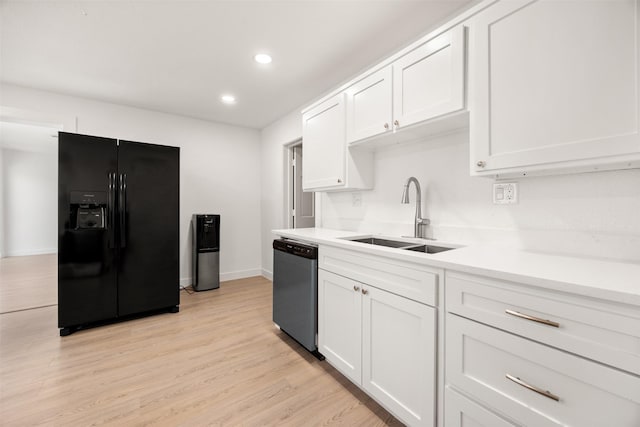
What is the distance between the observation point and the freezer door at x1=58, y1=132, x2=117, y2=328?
2.46 m

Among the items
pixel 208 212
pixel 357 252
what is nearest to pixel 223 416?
pixel 357 252

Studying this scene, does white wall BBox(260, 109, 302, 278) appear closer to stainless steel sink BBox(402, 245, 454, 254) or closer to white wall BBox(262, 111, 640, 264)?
white wall BBox(262, 111, 640, 264)

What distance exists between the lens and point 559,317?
33.3 inches

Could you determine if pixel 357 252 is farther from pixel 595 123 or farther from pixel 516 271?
pixel 595 123

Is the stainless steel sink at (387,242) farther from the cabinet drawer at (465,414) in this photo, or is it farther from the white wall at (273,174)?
the white wall at (273,174)

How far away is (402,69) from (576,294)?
59.1 inches

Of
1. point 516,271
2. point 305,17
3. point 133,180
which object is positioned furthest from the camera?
point 133,180

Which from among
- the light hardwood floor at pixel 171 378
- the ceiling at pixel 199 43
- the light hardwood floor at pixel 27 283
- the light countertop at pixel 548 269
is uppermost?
the ceiling at pixel 199 43

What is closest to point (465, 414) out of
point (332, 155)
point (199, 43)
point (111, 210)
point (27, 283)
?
point (332, 155)

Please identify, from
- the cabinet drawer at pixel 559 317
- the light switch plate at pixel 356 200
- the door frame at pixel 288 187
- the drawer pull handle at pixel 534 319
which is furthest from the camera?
the door frame at pixel 288 187

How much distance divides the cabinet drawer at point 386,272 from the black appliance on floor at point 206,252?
2.43 meters

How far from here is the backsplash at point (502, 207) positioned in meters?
1.19

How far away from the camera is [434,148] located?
1.92 metres

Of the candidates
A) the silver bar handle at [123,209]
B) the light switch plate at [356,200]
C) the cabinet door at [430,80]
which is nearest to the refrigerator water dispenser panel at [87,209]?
the silver bar handle at [123,209]
